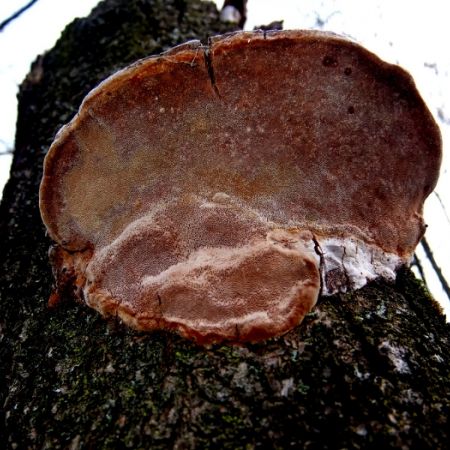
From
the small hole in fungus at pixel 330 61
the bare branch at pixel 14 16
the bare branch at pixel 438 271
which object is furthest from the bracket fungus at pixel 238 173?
the bare branch at pixel 438 271

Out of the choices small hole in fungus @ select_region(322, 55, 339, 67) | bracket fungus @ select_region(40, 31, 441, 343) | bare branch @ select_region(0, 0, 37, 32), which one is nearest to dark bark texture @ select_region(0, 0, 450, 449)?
bracket fungus @ select_region(40, 31, 441, 343)

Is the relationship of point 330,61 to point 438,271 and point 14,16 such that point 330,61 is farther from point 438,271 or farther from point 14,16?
point 438,271

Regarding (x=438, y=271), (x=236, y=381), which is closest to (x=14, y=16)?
(x=236, y=381)

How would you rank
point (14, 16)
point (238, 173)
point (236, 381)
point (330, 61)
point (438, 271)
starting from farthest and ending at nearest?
point (438, 271) < point (14, 16) < point (238, 173) < point (330, 61) < point (236, 381)

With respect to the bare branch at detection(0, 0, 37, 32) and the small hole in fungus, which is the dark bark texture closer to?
the small hole in fungus

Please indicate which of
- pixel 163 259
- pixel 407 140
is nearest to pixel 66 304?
pixel 163 259

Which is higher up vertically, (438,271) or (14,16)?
(14,16)
